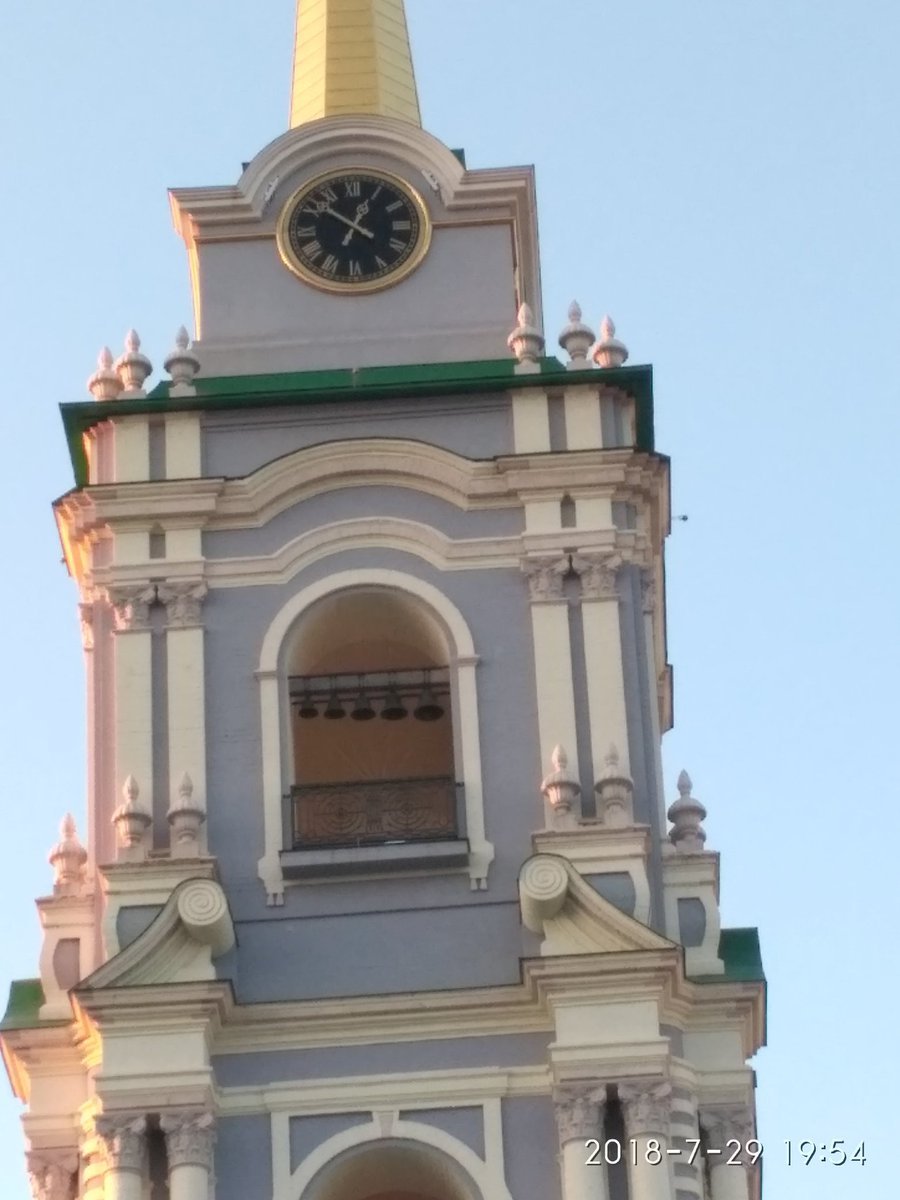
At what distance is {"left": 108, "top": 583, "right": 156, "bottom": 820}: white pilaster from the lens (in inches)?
1131

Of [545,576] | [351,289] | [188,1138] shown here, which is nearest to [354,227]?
[351,289]

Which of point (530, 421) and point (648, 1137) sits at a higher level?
point (530, 421)

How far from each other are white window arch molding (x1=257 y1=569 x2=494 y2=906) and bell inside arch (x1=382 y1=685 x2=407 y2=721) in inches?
20.6

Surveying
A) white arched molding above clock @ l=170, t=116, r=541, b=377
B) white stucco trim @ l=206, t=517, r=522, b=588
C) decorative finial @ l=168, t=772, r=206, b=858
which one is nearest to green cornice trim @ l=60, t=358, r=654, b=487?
white arched molding above clock @ l=170, t=116, r=541, b=377

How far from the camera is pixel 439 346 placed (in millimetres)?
31094

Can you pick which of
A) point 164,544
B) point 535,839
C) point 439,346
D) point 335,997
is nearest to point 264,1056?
point 335,997

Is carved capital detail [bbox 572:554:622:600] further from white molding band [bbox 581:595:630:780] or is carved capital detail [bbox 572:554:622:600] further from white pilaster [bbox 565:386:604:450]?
white pilaster [bbox 565:386:604:450]

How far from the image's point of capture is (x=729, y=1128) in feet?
90.5

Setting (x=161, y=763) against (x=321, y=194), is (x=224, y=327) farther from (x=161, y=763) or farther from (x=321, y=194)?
(x=161, y=763)

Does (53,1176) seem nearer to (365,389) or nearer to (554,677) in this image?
(554,677)

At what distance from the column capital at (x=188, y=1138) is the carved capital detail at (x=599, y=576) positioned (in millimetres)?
5051

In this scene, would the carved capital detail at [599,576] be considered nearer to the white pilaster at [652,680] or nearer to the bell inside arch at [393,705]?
the white pilaster at [652,680]

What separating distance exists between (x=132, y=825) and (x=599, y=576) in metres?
3.93

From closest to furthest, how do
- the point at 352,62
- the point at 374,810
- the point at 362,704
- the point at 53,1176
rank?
the point at 53,1176
the point at 374,810
the point at 362,704
the point at 352,62
